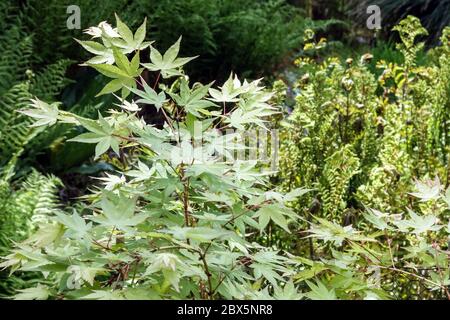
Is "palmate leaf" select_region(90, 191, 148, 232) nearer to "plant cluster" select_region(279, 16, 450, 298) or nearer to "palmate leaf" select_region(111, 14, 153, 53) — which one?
"palmate leaf" select_region(111, 14, 153, 53)

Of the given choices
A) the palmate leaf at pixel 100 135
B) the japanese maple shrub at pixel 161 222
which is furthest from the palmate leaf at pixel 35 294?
the palmate leaf at pixel 100 135

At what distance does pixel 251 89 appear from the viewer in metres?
1.81

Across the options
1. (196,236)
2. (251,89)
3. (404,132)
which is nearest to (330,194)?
(404,132)

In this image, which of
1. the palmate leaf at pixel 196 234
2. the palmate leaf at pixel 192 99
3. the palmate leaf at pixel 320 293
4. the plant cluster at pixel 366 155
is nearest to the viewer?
the palmate leaf at pixel 196 234

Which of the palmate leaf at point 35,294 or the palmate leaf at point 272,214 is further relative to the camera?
the palmate leaf at point 272,214

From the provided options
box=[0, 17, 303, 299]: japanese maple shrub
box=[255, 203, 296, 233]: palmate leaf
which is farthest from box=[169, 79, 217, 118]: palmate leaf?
box=[255, 203, 296, 233]: palmate leaf

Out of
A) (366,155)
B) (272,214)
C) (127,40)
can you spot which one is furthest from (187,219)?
(366,155)

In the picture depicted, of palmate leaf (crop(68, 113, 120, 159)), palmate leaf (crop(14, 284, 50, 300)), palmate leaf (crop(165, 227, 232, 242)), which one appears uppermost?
palmate leaf (crop(68, 113, 120, 159))

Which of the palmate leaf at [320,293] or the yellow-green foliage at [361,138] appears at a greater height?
the yellow-green foliage at [361,138]

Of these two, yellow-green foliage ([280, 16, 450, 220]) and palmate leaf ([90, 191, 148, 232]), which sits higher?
yellow-green foliage ([280, 16, 450, 220])

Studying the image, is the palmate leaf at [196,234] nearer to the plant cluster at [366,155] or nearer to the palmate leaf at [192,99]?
the palmate leaf at [192,99]

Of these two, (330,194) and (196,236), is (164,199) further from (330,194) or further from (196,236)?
(330,194)

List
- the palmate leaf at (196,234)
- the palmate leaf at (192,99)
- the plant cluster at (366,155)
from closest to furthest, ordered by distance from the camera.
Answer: the palmate leaf at (196,234)
the palmate leaf at (192,99)
the plant cluster at (366,155)

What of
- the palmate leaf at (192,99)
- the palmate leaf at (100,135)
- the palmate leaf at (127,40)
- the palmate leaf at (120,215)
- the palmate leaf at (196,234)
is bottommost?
the palmate leaf at (196,234)
